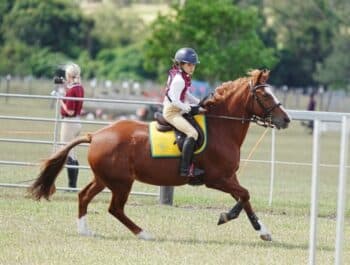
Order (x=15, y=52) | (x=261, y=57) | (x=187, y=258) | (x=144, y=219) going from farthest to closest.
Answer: (x=15, y=52)
(x=261, y=57)
(x=144, y=219)
(x=187, y=258)

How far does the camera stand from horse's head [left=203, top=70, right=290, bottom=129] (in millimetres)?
14008

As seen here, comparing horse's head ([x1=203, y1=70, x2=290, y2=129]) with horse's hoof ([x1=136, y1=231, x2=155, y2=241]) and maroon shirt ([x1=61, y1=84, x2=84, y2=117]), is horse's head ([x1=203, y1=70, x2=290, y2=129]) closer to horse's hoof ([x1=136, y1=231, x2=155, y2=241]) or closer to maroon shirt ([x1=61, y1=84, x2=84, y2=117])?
horse's hoof ([x1=136, y1=231, x2=155, y2=241])

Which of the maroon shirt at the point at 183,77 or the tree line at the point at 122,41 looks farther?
the tree line at the point at 122,41

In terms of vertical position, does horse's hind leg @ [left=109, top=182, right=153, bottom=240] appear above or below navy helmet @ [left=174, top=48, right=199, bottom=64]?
below

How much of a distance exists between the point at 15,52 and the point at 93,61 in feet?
29.6

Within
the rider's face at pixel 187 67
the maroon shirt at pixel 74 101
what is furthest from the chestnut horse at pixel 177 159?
the maroon shirt at pixel 74 101

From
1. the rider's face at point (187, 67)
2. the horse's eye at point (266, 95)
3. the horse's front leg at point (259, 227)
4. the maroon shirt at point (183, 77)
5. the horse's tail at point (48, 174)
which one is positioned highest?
the rider's face at point (187, 67)

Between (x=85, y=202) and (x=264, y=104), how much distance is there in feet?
8.09

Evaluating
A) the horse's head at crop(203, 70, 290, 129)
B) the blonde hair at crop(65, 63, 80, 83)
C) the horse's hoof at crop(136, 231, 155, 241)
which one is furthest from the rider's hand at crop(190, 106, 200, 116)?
the blonde hair at crop(65, 63, 80, 83)

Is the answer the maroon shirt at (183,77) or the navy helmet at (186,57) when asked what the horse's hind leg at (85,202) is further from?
the navy helmet at (186,57)

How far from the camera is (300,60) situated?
80.8m

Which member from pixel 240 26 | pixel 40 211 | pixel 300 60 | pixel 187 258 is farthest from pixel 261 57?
pixel 187 258

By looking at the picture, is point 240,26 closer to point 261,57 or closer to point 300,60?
point 261,57

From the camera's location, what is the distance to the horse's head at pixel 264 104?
45.9 ft
